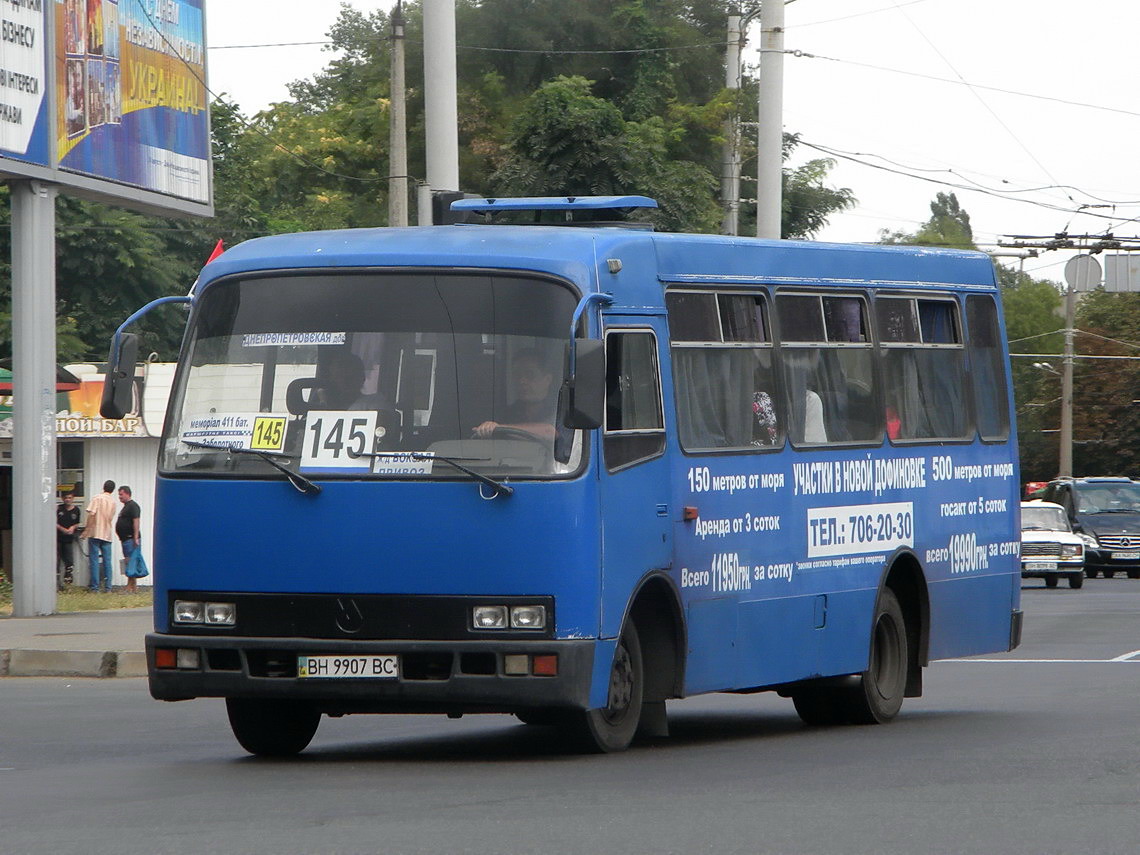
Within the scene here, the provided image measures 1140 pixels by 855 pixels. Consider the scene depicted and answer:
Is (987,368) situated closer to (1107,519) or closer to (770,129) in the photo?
(770,129)

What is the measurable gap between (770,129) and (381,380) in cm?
1716

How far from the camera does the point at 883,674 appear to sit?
13.7 meters

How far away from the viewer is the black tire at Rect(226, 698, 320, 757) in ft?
36.4

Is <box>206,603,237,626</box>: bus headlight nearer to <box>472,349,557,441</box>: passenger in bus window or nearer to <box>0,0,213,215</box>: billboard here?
<box>472,349,557,441</box>: passenger in bus window

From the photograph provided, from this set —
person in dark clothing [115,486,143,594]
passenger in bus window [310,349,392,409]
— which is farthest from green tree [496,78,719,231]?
passenger in bus window [310,349,392,409]

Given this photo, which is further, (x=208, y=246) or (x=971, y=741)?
(x=208, y=246)

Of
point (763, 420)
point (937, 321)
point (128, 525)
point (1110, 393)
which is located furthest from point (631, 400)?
point (1110, 393)

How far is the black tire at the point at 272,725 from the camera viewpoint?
11.1m

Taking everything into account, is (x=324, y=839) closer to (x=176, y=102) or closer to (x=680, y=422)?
(x=680, y=422)

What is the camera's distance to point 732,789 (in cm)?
947

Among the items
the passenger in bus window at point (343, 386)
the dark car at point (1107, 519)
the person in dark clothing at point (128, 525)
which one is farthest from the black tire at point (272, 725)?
the dark car at point (1107, 519)

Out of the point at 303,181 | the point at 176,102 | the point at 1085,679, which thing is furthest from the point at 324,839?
the point at 303,181

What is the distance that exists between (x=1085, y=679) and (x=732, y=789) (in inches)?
357

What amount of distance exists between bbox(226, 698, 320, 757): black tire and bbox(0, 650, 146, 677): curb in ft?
21.8
